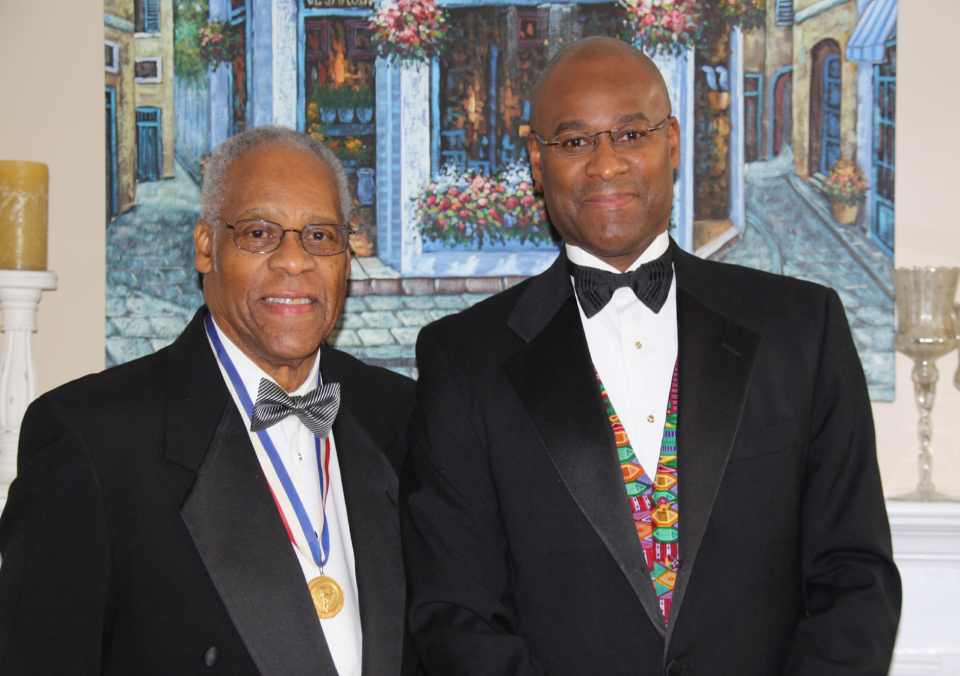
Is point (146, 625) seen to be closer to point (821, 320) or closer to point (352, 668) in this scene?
point (352, 668)

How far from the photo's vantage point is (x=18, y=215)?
2668mm

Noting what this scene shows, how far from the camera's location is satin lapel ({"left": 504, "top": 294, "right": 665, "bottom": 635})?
1.60 meters

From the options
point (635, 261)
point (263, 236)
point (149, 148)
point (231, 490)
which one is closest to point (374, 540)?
point (231, 490)

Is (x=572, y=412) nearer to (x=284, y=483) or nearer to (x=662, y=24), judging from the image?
(x=284, y=483)

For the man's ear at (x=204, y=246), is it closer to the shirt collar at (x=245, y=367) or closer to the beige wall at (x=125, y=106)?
the shirt collar at (x=245, y=367)

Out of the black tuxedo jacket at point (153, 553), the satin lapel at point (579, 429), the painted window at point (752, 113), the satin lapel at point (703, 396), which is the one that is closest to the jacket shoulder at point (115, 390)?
the black tuxedo jacket at point (153, 553)

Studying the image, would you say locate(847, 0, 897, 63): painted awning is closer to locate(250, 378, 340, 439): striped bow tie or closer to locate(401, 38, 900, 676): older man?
locate(401, 38, 900, 676): older man

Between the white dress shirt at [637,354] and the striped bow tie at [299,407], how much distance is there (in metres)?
0.63

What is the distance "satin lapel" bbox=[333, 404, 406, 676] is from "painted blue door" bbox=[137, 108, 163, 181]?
1.32 meters

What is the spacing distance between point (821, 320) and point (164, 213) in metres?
2.17

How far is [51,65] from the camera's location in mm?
2953

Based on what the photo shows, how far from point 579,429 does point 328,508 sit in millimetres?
637

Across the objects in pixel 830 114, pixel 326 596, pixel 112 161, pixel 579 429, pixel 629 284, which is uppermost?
pixel 830 114

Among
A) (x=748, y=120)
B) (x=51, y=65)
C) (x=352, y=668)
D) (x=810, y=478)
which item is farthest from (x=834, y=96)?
(x=51, y=65)
